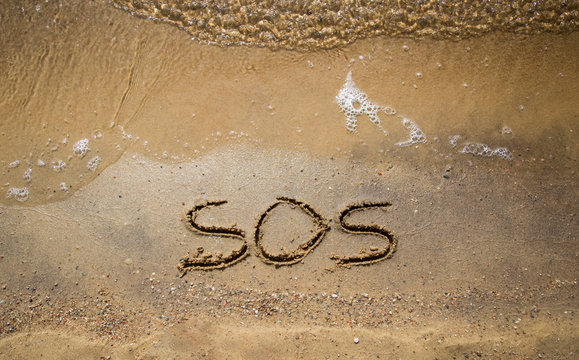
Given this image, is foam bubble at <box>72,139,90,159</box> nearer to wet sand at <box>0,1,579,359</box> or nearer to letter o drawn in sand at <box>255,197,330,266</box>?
wet sand at <box>0,1,579,359</box>

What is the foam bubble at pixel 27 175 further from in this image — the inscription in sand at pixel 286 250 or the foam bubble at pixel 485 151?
the foam bubble at pixel 485 151

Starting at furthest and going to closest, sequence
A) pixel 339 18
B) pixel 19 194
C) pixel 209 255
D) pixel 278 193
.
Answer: pixel 339 18 < pixel 19 194 < pixel 278 193 < pixel 209 255

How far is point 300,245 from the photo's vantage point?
155 inches

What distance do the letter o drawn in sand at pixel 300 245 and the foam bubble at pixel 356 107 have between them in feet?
3.36

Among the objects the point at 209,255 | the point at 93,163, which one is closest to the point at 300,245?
the point at 209,255

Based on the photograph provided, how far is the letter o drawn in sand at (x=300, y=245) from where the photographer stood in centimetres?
393

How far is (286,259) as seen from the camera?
393cm

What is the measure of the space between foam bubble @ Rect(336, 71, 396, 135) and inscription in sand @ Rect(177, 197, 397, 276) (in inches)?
35.8

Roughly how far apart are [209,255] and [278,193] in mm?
954

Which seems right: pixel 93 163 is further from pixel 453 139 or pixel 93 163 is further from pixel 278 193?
pixel 453 139

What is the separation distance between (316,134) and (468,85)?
1.77 meters

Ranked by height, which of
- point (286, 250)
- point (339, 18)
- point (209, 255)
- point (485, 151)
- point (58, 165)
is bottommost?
point (209, 255)

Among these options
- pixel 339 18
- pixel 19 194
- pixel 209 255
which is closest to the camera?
pixel 209 255

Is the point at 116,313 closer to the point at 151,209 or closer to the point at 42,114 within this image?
the point at 151,209
